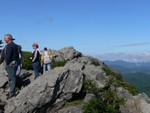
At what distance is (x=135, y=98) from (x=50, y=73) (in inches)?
217

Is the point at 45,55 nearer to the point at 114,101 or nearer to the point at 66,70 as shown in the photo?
the point at 66,70

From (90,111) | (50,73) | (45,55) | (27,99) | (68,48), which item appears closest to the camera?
(90,111)

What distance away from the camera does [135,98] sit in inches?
823

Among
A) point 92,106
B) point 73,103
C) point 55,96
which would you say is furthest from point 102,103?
point 55,96

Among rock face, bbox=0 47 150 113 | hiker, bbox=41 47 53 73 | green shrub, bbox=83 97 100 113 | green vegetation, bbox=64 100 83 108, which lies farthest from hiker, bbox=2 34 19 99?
hiker, bbox=41 47 53 73

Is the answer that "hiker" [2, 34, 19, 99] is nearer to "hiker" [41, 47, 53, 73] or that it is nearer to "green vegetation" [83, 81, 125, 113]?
"green vegetation" [83, 81, 125, 113]

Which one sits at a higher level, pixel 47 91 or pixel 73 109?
pixel 47 91

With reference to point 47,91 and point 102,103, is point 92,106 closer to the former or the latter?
point 102,103

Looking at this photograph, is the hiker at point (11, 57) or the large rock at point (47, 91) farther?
the hiker at point (11, 57)

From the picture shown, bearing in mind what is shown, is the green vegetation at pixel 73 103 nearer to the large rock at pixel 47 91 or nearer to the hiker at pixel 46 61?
the large rock at pixel 47 91

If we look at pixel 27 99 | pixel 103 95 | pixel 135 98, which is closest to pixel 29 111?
pixel 27 99

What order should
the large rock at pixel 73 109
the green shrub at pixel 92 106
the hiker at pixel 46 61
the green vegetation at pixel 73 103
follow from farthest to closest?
1. the hiker at pixel 46 61
2. the green vegetation at pixel 73 103
3. the large rock at pixel 73 109
4. the green shrub at pixel 92 106

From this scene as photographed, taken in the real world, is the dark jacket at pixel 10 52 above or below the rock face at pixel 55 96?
above

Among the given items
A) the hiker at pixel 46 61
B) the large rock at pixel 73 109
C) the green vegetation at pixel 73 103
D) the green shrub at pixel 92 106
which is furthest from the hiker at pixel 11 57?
the hiker at pixel 46 61
